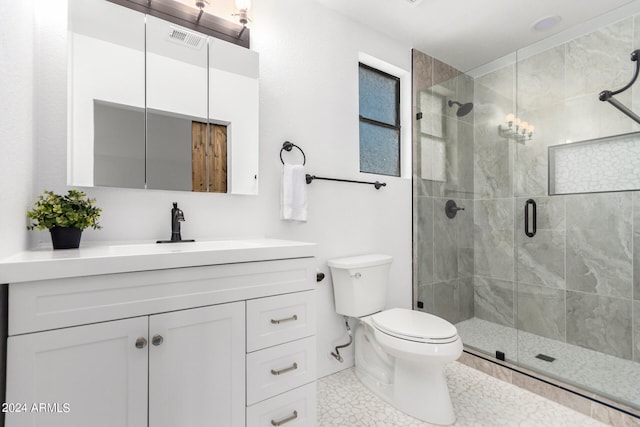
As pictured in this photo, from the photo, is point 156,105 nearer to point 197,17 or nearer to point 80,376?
point 197,17

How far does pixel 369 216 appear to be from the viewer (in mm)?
2221

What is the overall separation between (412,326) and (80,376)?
1.41 meters

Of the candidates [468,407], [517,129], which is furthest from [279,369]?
[517,129]

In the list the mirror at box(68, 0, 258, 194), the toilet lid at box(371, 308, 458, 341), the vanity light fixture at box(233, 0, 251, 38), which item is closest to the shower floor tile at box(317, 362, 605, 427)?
the toilet lid at box(371, 308, 458, 341)

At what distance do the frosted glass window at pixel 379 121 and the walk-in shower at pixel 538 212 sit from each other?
0.18m

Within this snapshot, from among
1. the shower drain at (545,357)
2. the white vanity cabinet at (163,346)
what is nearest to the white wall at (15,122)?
the white vanity cabinet at (163,346)

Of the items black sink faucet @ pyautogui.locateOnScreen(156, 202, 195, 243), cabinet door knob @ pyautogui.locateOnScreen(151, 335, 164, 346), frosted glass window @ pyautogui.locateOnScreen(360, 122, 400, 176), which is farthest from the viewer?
frosted glass window @ pyautogui.locateOnScreen(360, 122, 400, 176)

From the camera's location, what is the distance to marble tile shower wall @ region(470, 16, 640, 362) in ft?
6.88

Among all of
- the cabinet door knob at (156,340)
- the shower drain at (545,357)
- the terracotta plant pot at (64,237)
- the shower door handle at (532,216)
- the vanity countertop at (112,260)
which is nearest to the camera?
the vanity countertop at (112,260)

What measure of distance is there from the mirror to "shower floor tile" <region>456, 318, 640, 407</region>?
2023mm

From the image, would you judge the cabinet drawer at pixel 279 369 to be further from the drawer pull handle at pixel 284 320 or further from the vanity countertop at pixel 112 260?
the vanity countertop at pixel 112 260

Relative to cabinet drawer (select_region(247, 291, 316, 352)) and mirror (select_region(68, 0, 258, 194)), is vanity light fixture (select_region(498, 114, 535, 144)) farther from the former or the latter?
cabinet drawer (select_region(247, 291, 316, 352))

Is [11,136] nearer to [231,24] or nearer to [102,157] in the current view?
[102,157]

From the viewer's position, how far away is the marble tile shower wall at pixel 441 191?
2496mm
